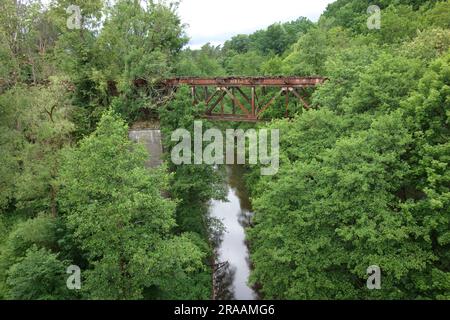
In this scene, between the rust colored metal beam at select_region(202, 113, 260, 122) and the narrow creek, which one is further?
the rust colored metal beam at select_region(202, 113, 260, 122)

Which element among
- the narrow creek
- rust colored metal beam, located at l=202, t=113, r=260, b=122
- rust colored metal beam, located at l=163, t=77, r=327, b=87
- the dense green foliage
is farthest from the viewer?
rust colored metal beam, located at l=202, t=113, r=260, b=122

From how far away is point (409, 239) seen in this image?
12852 mm

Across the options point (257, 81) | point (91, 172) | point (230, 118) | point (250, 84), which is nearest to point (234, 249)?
point (230, 118)

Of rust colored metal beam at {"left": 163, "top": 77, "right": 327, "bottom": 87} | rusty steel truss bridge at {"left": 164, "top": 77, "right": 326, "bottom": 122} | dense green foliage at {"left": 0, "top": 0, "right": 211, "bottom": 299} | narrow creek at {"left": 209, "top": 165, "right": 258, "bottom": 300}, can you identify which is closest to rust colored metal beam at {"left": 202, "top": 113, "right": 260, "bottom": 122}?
rusty steel truss bridge at {"left": 164, "top": 77, "right": 326, "bottom": 122}

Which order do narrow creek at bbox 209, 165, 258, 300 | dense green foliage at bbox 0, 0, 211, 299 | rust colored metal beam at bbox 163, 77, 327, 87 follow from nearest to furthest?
dense green foliage at bbox 0, 0, 211, 299, rust colored metal beam at bbox 163, 77, 327, 87, narrow creek at bbox 209, 165, 258, 300

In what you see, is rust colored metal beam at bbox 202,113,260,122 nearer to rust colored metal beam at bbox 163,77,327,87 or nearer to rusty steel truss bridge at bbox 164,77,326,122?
rusty steel truss bridge at bbox 164,77,326,122

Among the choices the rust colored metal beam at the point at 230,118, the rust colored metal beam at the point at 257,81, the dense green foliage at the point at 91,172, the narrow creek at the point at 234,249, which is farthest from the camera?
the rust colored metal beam at the point at 230,118

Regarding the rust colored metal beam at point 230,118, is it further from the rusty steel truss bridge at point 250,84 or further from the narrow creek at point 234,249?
the narrow creek at point 234,249

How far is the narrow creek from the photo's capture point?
69.1 feet

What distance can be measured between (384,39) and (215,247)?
21.7m

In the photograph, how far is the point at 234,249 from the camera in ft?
82.3

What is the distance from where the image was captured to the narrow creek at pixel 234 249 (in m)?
21.1

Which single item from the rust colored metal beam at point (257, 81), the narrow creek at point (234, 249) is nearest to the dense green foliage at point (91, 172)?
the rust colored metal beam at point (257, 81)

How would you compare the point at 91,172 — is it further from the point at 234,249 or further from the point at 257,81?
the point at 234,249
